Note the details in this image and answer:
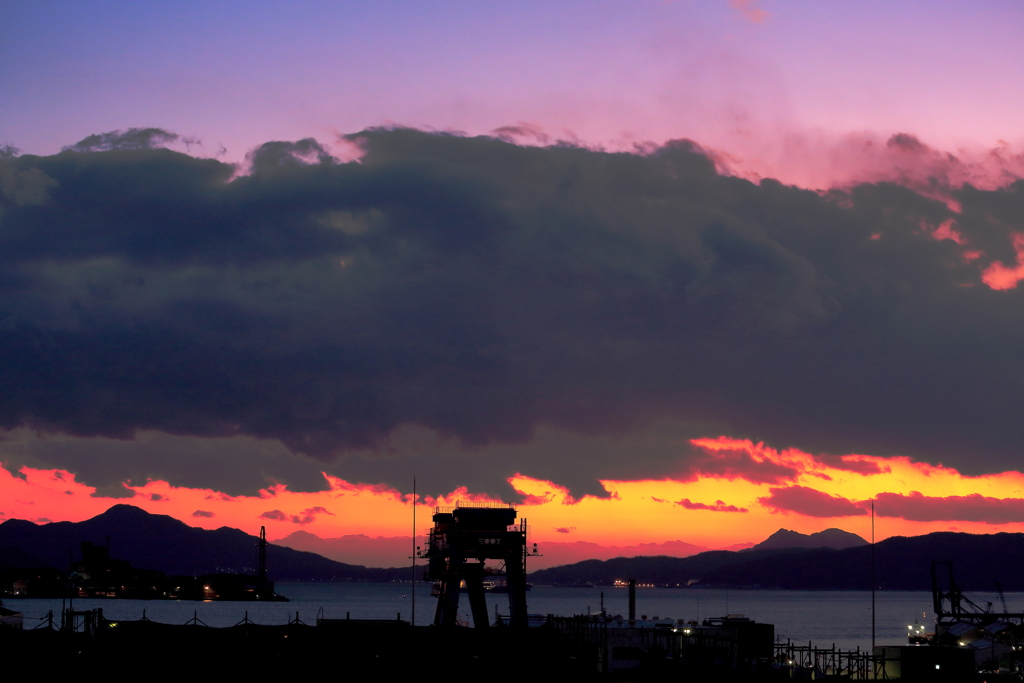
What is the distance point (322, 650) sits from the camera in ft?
237

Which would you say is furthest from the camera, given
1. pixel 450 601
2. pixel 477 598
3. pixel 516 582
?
pixel 477 598

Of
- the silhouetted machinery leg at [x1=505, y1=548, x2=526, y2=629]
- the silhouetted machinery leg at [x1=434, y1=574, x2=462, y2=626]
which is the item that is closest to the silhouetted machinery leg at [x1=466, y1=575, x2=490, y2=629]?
the silhouetted machinery leg at [x1=434, y1=574, x2=462, y2=626]

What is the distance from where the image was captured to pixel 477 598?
9138 centimetres

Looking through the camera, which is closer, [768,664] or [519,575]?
[768,664]

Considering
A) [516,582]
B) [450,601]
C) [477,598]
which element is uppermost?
[516,582]

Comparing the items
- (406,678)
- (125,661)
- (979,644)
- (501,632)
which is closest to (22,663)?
(125,661)

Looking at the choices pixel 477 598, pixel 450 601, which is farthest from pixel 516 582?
pixel 477 598

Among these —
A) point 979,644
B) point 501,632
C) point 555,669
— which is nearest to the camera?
point 555,669

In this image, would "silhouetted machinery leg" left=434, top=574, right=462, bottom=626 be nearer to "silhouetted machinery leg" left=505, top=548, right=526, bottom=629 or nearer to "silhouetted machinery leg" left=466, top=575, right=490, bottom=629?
"silhouetted machinery leg" left=466, top=575, right=490, bottom=629

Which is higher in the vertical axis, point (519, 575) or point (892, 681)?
point (519, 575)

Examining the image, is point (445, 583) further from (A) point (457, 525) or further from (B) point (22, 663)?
(B) point (22, 663)

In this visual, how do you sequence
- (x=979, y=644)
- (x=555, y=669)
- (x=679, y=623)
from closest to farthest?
(x=555, y=669)
(x=979, y=644)
(x=679, y=623)

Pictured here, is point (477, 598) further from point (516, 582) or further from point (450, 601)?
point (450, 601)

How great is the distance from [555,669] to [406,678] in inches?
389
